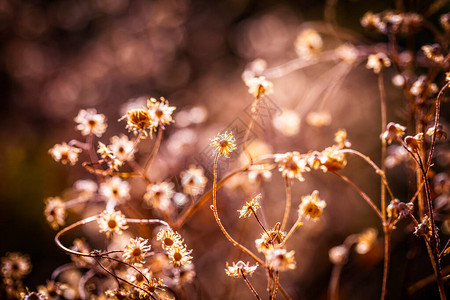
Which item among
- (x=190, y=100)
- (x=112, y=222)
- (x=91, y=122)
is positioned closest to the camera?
(x=112, y=222)

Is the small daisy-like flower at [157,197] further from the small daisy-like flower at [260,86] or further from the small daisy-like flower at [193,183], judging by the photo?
the small daisy-like flower at [260,86]

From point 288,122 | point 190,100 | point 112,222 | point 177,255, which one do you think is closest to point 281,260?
point 177,255

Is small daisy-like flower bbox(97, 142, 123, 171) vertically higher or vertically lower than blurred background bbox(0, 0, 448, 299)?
lower

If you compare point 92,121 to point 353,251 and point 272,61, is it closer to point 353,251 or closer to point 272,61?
point 353,251

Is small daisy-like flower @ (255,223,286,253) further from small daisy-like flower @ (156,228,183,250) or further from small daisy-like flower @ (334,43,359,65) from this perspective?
small daisy-like flower @ (334,43,359,65)

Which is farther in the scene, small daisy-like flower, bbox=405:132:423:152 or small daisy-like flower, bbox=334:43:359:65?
small daisy-like flower, bbox=334:43:359:65

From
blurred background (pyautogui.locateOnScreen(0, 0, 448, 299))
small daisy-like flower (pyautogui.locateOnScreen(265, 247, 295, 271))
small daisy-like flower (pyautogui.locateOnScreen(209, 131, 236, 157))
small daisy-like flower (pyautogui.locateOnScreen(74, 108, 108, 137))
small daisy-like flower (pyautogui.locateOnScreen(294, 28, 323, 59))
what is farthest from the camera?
blurred background (pyautogui.locateOnScreen(0, 0, 448, 299))

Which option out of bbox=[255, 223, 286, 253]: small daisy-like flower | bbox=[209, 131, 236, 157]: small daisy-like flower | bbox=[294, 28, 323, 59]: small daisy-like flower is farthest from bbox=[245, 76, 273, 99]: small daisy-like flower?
bbox=[294, 28, 323, 59]: small daisy-like flower

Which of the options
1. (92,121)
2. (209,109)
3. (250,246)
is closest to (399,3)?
(92,121)

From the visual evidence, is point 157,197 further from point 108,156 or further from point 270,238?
point 270,238
